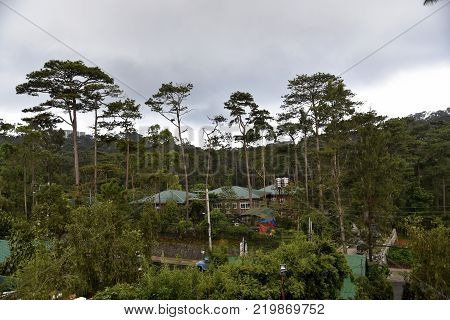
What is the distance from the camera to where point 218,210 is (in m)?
20.7

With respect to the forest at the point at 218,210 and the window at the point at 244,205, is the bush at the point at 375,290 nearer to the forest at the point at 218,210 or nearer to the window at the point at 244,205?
the forest at the point at 218,210

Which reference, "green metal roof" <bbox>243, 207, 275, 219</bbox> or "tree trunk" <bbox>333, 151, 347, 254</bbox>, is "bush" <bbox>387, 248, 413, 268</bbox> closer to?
"tree trunk" <bbox>333, 151, 347, 254</bbox>

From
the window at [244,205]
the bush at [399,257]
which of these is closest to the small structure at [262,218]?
the window at [244,205]

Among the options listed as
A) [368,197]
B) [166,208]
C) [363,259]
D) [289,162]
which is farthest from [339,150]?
[289,162]

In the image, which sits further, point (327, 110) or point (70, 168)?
point (70, 168)

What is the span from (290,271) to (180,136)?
48.2 ft

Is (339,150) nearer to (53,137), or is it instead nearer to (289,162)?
(289,162)

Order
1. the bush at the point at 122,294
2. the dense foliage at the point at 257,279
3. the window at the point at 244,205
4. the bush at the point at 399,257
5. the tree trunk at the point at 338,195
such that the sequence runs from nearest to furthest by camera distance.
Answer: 1. the bush at the point at 122,294
2. the dense foliage at the point at 257,279
3. the tree trunk at the point at 338,195
4. the bush at the point at 399,257
5. the window at the point at 244,205

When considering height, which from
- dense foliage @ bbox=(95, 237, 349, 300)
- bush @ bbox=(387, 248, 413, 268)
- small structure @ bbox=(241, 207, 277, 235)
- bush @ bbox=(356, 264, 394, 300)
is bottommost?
bush @ bbox=(387, 248, 413, 268)

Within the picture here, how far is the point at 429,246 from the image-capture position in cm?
616

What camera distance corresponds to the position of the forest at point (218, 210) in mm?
6195

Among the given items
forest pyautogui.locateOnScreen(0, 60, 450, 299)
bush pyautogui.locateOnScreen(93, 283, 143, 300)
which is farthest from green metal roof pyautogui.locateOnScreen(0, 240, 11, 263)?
bush pyautogui.locateOnScreen(93, 283, 143, 300)

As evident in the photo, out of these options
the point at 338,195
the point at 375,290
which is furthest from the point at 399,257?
the point at 375,290

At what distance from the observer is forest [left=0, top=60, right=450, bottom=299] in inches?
244
